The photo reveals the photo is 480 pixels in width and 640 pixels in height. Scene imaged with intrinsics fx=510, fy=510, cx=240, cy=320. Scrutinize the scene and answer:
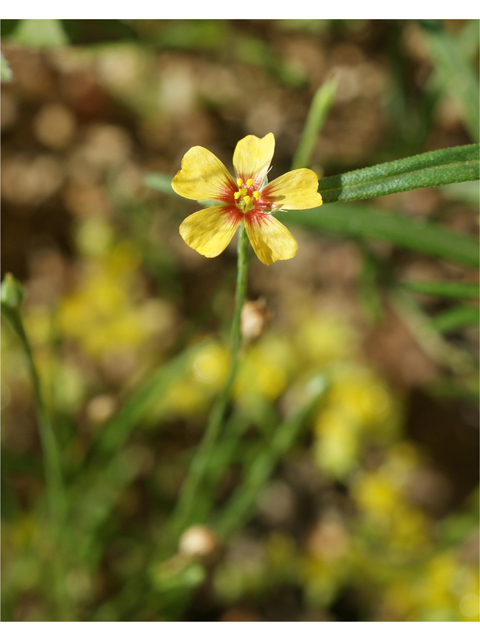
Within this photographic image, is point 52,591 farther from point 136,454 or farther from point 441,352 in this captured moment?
point 441,352

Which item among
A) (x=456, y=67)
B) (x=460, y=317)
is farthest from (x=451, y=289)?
(x=456, y=67)

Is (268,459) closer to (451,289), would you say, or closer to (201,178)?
(451,289)

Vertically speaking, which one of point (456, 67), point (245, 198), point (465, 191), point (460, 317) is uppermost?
point (456, 67)

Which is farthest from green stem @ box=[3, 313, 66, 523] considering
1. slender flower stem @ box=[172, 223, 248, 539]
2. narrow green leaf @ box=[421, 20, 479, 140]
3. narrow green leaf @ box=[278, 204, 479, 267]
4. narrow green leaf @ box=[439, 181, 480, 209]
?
narrow green leaf @ box=[421, 20, 479, 140]

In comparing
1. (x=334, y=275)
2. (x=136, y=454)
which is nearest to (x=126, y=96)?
(x=334, y=275)

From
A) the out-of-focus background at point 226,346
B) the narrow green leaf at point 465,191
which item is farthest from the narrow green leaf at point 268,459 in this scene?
the narrow green leaf at point 465,191

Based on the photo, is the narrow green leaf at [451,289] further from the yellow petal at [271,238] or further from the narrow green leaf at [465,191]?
the yellow petal at [271,238]

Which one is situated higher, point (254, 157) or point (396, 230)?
point (396, 230)

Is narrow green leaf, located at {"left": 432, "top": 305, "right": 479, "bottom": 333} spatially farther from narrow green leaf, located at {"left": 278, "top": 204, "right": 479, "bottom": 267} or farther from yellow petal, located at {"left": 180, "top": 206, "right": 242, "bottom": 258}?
yellow petal, located at {"left": 180, "top": 206, "right": 242, "bottom": 258}
